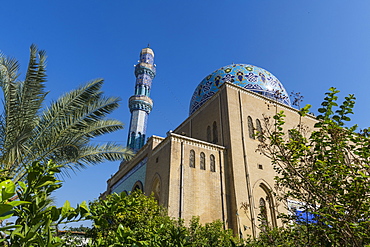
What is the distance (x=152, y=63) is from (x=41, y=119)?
2149 centimetres

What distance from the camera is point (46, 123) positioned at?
6164mm

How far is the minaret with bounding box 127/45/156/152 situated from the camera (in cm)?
2266

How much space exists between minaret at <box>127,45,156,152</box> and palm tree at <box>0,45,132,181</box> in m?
14.8

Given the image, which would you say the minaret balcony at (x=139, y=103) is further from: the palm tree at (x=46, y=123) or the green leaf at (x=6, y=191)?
the green leaf at (x=6, y=191)

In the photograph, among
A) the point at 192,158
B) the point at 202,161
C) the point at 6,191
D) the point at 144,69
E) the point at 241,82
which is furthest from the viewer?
the point at 144,69

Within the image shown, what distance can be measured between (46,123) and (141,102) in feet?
58.2

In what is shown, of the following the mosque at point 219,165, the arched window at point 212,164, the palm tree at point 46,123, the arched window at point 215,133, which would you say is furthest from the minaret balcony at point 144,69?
the palm tree at point 46,123

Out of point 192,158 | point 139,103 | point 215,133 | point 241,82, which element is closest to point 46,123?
point 192,158

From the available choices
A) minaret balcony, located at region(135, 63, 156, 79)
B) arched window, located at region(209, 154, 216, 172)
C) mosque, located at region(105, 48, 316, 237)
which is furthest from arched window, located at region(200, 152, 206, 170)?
minaret balcony, located at region(135, 63, 156, 79)

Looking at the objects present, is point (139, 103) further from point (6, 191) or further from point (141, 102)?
point (6, 191)

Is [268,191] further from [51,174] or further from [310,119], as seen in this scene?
[51,174]

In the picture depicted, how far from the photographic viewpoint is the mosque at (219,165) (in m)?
10.1

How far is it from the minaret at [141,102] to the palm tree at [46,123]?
14.8 metres

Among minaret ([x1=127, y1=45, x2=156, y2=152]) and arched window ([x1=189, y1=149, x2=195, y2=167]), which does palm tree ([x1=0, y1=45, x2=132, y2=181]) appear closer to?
arched window ([x1=189, y1=149, x2=195, y2=167])
